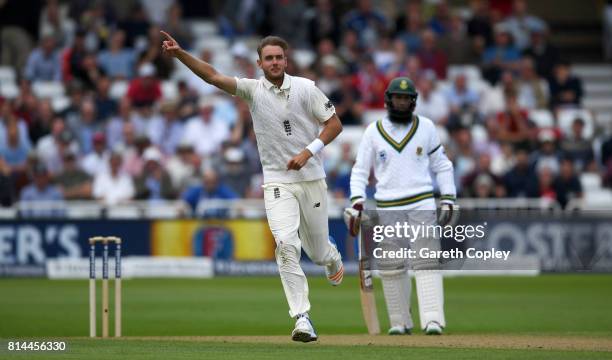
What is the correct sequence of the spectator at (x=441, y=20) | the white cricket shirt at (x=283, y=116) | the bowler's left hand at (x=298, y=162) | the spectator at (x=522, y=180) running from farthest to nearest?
the spectator at (x=441, y=20) → the spectator at (x=522, y=180) → the white cricket shirt at (x=283, y=116) → the bowler's left hand at (x=298, y=162)

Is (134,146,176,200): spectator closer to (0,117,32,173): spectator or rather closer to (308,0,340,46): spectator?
(0,117,32,173): spectator

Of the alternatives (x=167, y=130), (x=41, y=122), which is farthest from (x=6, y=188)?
(x=167, y=130)

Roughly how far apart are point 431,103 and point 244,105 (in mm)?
3642

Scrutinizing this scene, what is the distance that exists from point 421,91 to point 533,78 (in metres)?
2.65

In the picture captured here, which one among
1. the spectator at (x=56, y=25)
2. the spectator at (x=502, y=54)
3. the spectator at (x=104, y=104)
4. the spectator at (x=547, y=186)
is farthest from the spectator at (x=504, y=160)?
the spectator at (x=56, y=25)

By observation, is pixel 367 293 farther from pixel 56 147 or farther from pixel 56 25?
pixel 56 25

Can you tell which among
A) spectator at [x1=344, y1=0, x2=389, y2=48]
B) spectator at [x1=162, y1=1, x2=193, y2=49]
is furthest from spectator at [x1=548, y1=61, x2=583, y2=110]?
spectator at [x1=162, y1=1, x2=193, y2=49]

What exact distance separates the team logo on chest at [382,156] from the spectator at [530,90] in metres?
14.5

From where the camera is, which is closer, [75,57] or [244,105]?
[244,105]

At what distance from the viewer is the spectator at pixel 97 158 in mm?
24344

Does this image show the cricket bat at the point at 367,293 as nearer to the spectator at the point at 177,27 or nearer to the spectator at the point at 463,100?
the spectator at the point at 463,100

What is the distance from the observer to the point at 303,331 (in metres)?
11.6

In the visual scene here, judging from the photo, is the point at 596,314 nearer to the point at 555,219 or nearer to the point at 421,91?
the point at 555,219

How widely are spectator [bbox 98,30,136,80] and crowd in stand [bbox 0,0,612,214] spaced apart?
0.09 feet
